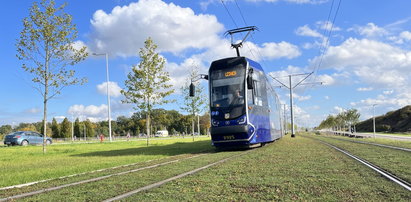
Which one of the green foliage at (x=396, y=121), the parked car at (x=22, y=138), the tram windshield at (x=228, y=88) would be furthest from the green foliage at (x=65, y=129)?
the green foliage at (x=396, y=121)

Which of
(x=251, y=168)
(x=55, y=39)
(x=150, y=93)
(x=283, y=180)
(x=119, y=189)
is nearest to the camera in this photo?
(x=119, y=189)

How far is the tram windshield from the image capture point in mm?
16031

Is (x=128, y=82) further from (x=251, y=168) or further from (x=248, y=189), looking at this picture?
(x=248, y=189)

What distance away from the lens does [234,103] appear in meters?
15.9

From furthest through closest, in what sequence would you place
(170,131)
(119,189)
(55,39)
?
(170,131), (55,39), (119,189)

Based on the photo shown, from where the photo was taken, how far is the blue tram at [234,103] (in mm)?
15648

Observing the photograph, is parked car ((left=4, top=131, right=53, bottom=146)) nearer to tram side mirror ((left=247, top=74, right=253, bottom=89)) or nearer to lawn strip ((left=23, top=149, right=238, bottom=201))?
tram side mirror ((left=247, top=74, right=253, bottom=89))

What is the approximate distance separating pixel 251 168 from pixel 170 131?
422 feet

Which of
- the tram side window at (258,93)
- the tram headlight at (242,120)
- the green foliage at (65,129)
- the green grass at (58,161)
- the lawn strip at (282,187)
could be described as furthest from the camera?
the green foliage at (65,129)

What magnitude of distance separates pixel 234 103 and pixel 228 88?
2.91ft

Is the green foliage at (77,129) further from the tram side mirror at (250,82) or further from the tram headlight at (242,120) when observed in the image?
the tram side mirror at (250,82)

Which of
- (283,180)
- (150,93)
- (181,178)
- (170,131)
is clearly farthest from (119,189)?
(170,131)

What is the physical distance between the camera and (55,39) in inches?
757

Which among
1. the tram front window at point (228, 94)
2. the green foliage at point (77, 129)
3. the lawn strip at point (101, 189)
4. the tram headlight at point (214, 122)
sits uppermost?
the tram front window at point (228, 94)
